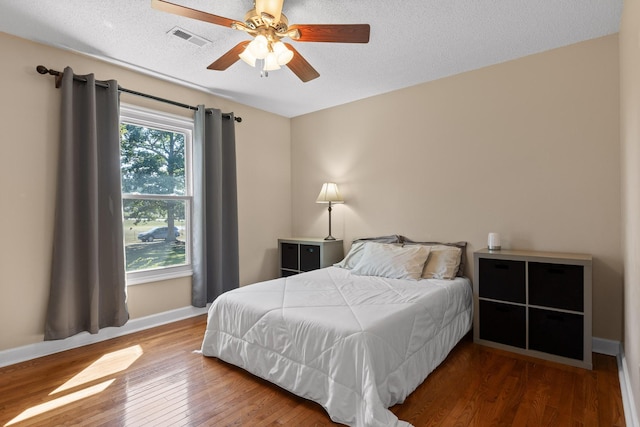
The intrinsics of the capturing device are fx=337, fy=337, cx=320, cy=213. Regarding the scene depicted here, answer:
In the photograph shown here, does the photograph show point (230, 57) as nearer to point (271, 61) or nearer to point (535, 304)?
point (271, 61)

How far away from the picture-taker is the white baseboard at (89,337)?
2586mm

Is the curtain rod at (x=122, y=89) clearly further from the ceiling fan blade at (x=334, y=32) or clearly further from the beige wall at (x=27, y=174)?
the ceiling fan blade at (x=334, y=32)

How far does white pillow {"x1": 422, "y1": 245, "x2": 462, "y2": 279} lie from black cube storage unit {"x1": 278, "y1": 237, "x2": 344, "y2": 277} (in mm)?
1222

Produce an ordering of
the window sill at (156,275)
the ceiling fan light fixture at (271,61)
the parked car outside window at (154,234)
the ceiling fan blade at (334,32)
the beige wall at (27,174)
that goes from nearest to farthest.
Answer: the ceiling fan blade at (334,32), the ceiling fan light fixture at (271,61), the beige wall at (27,174), the window sill at (156,275), the parked car outside window at (154,234)

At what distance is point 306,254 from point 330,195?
0.78 metres

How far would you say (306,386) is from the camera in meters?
2.00

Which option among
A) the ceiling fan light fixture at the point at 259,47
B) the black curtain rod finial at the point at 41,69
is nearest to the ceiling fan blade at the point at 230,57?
the ceiling fan light fixture at the point at 259,47

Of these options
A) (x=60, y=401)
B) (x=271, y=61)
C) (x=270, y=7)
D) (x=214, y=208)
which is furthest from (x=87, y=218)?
(x=270, y=7)

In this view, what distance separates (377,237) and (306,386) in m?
2.15

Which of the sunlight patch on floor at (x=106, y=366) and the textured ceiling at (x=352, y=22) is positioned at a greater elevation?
the textured ceiling at (x=352, y=22)

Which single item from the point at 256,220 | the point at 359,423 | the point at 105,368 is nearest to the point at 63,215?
the point at 105,368

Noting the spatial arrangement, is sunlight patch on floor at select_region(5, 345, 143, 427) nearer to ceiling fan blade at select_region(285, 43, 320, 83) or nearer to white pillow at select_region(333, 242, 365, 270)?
white pillow at select_region(333, 242, 365, 270)

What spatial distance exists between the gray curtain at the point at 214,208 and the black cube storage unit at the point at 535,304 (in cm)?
260

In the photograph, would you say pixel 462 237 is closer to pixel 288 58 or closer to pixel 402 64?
pixel 402 64
